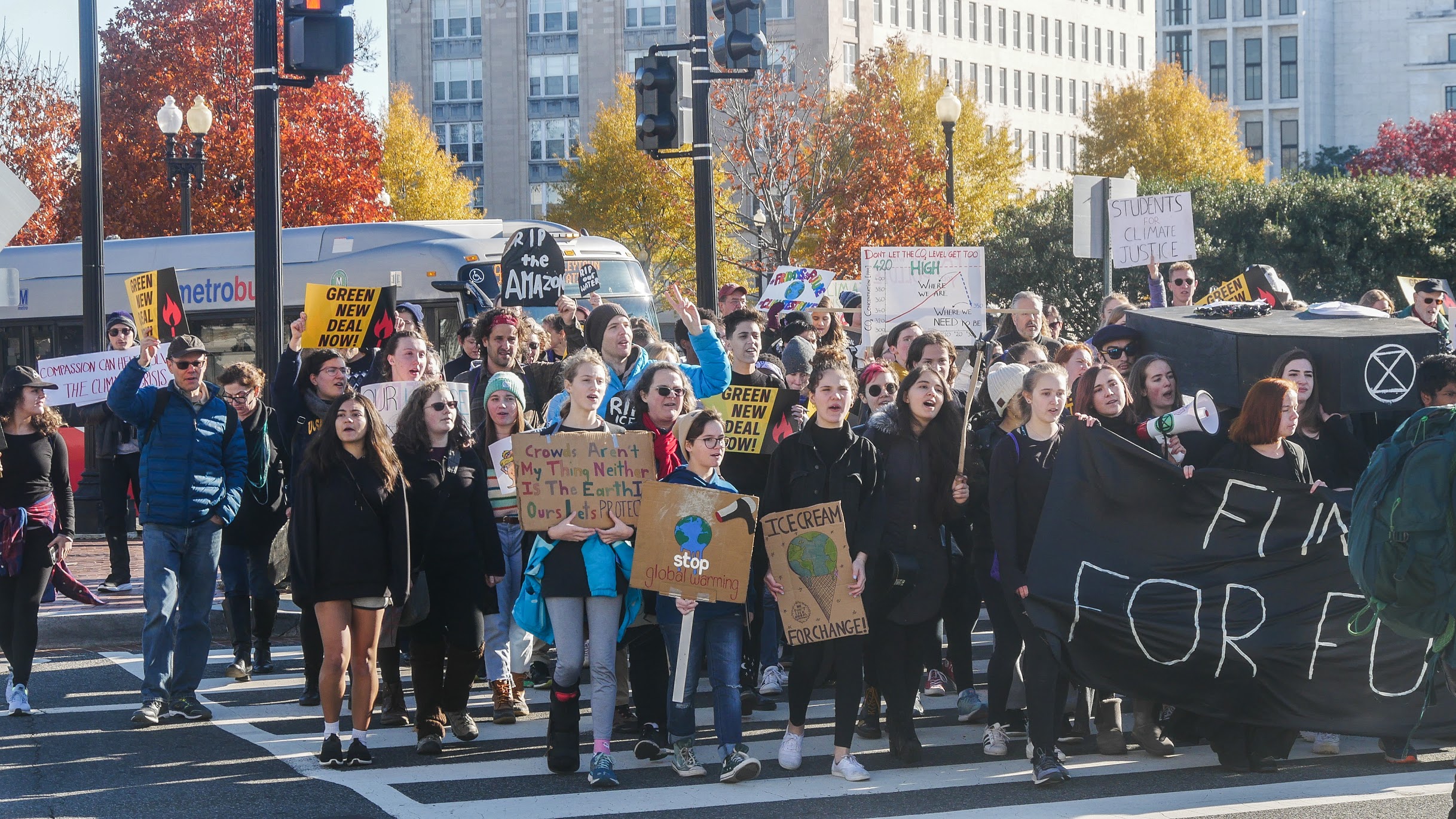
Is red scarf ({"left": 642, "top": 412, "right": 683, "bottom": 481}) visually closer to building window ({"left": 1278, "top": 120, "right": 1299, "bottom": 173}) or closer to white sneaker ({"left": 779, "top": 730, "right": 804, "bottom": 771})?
white sneaker ({"left": 779, "top": 730, "right": 804, "bottom": 771})

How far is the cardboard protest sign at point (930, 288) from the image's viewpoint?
12727 millimetres

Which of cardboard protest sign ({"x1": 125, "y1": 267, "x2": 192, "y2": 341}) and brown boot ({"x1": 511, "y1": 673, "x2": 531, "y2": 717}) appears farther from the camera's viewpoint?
cardboard protest sign ({"x1": 125, "y1": 267, "x2": 192, "y2": 341})

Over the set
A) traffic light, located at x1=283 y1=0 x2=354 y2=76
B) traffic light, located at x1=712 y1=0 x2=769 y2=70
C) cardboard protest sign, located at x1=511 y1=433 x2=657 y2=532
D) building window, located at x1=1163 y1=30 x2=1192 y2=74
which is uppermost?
building window, located at x1=1163 y1=30 x2=1192 y2=74

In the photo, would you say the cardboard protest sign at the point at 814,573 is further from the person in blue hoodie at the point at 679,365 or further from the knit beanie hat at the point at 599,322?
the knit beanie hat at the point at 599,322

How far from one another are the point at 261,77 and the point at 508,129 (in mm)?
69618

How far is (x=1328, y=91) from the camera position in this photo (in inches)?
4038

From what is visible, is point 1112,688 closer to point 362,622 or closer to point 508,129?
point 362,622

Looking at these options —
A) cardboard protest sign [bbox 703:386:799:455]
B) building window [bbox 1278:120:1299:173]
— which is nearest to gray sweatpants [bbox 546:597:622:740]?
cardboard protest sign [bbox 703:386:799:455]

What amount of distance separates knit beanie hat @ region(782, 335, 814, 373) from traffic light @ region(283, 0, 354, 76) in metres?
3.43

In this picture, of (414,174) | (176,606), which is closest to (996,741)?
(176,606)

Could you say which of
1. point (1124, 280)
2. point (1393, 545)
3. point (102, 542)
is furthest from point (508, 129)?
point (1393, 545)

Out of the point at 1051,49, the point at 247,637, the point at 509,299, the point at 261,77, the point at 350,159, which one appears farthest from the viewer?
the point at 1051,49

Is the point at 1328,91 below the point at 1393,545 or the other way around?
the other way around

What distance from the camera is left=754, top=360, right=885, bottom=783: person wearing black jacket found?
7.26 metres
